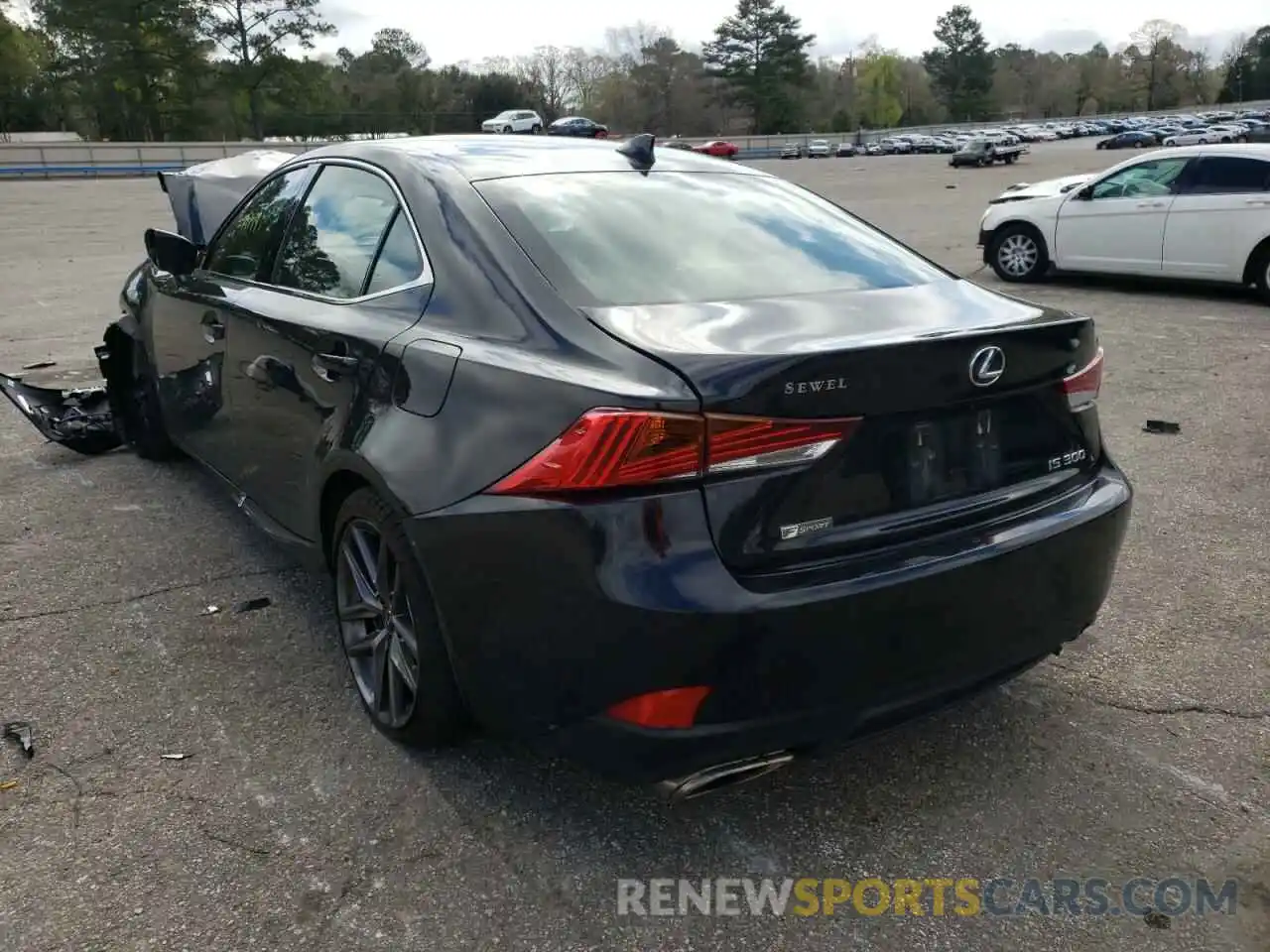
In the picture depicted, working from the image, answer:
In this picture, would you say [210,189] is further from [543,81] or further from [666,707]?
[543,81]

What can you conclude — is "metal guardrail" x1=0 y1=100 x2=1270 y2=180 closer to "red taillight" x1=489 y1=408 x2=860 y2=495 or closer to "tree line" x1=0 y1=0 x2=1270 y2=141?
"tree line" x1=0 y1=0 x2=1270 y2=141

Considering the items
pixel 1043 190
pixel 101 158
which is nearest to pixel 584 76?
pixel 101 158

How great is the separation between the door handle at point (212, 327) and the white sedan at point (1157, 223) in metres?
10.0

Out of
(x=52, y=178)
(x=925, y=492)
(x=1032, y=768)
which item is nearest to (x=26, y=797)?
(x=925, y=492)

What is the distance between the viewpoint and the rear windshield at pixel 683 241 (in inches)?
106

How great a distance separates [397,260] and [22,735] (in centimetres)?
177

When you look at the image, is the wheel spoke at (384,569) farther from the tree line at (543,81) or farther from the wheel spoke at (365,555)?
the tree line at (543,81)

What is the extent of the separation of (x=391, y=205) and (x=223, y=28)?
77.9m

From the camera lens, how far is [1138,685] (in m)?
3.28

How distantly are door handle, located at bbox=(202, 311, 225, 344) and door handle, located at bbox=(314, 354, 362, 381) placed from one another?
1027 millimetres

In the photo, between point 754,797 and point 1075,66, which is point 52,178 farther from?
point 1075,66

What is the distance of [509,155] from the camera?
10.7ft

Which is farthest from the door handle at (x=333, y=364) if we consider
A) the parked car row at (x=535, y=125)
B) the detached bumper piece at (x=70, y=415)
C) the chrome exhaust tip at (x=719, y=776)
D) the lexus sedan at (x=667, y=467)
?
the parked car row at (x=535, y=125)

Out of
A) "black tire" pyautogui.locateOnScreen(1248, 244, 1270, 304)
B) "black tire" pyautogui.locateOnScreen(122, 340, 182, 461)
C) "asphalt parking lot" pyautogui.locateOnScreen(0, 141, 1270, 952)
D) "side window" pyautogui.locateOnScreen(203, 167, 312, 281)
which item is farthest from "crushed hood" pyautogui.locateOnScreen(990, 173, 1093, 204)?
"side window" pyautogui.locateOnScreen(203, 167, 312, 281)
